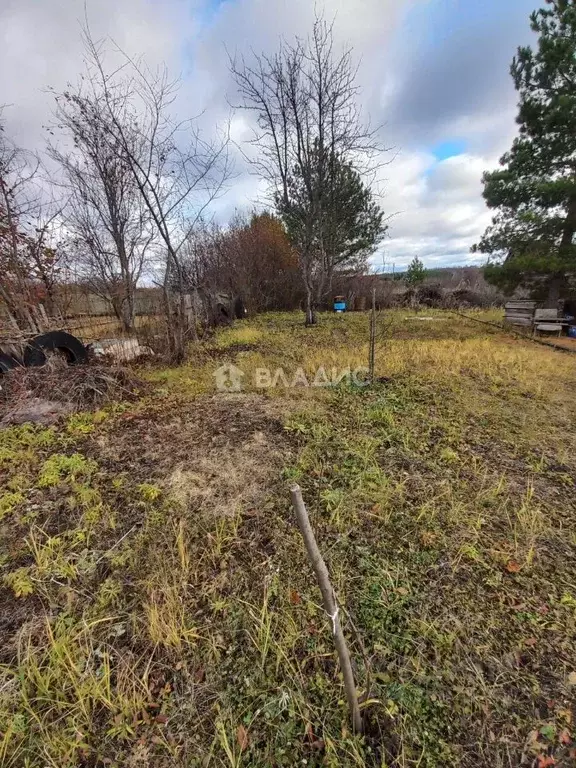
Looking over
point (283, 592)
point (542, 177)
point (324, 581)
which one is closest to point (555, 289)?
point (542, 177)

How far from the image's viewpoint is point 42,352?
4465 mm

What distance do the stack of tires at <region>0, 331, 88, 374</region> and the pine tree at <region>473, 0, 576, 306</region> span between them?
9.89m

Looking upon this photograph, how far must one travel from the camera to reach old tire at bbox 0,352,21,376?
4.44 metres

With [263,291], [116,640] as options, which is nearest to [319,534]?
[116,640]

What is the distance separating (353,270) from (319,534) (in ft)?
52.0

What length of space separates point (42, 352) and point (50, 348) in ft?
0.42

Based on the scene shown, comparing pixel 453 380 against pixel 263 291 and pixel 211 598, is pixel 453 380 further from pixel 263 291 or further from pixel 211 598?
pixel 263 291

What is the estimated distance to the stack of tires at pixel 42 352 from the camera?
4469mm

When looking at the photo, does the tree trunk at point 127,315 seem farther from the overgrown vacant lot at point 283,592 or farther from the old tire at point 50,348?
the overgrown vacant lot at point 283,592

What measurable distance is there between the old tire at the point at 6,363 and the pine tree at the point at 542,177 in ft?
35.0

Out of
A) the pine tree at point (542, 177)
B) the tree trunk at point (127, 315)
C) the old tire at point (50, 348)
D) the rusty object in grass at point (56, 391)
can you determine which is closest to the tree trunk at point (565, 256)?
the pine tree at point (542, 177)

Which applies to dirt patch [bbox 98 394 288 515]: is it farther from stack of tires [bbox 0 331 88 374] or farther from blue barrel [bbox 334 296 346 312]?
blue barrel [bbox 334 296 346 312]

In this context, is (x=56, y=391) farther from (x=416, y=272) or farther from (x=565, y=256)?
(x=416, y=272)

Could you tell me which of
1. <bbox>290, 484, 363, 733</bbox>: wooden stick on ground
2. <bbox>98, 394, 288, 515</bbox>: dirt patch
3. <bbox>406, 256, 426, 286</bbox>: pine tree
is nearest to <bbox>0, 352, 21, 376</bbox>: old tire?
<bbox>98, 394, 288, 515</bbox>: dirt patch
